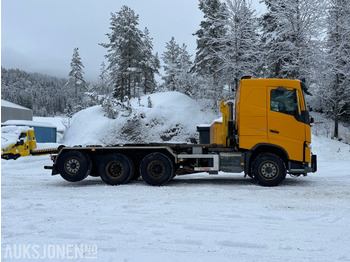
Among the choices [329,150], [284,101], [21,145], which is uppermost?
[284,101]

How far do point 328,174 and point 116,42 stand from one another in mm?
32732

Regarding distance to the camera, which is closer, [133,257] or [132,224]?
[133,257]

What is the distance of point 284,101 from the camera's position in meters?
8.28

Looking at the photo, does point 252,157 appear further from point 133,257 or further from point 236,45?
point 236,45

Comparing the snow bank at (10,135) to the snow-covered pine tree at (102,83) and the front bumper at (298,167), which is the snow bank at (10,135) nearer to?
the front bumper at (298,167)

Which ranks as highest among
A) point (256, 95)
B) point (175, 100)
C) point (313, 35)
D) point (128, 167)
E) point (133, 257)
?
point (313, 35)

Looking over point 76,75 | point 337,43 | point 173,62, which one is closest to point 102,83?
point 76,75

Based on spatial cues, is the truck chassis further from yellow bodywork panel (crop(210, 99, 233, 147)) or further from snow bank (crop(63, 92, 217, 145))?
snow bank (crop(63, 92, 217, 145))

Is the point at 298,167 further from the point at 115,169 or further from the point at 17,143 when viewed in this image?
the point at 17,143

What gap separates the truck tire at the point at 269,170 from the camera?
8.25 m

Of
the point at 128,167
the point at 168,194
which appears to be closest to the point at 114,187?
the point at 128,167

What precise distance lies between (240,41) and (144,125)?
11.4 metres

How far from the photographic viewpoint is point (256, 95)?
8359 millimetres

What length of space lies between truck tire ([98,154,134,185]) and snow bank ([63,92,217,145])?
1630 centimetres
